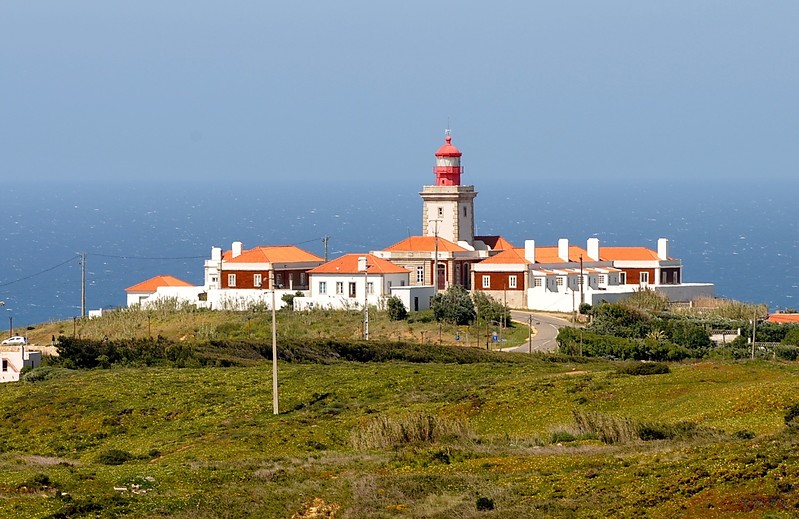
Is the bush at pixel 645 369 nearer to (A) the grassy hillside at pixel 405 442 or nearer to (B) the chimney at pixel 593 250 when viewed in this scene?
(A) the grassy hillside at pixel 405 442

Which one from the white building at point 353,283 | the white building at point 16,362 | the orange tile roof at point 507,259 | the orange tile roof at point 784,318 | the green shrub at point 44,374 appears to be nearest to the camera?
the green shrub at point 44,374

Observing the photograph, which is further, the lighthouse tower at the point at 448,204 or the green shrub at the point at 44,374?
the lighthouse tower at the point at 448,204

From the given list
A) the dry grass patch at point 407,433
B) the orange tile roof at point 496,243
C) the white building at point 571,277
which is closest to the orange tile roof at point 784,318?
the white building at point 571,277

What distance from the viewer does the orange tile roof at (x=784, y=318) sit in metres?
63.9

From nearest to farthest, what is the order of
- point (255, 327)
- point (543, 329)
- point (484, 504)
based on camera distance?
point (484, 504) → point (543, 329) → point (255, 327)

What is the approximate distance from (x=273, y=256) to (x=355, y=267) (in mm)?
4860

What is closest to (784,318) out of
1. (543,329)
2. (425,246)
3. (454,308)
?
(543,329)

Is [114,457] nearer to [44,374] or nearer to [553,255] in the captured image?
[44,374]

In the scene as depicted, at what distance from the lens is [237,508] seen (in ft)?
77.3

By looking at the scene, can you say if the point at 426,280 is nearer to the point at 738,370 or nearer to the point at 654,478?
the point at 738,370

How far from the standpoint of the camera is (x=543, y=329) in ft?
206

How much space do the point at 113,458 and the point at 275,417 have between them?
22.0ft

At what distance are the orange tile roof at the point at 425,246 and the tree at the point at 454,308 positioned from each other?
22.8 feet

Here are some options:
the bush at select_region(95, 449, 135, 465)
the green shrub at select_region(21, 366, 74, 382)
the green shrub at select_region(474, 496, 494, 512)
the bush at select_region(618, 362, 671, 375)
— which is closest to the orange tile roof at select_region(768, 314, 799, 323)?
the bush at select_region(618, 362, 671, 375)
